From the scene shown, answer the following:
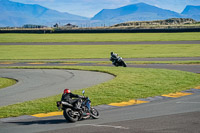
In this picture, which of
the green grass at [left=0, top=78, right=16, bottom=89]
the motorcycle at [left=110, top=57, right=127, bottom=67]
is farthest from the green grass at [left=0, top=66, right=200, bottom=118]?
the green grass at [left=0, top=78, right=16, bottom=89]

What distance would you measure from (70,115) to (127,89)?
906 centimetres

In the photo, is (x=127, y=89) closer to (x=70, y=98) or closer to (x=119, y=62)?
(x=70, y=98)

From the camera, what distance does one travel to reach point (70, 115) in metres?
14.3

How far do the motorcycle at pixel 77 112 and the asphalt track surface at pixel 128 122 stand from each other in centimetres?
23

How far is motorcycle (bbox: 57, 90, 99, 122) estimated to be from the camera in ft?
46.4

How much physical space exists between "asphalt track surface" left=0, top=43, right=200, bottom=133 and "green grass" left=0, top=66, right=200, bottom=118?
1.60 meters

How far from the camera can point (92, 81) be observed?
1082 inches

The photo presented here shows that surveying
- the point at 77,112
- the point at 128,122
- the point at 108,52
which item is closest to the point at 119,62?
the point at 77,112

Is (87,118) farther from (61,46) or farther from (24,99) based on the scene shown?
(61,46)

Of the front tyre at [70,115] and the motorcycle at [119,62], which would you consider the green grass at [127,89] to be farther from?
the motorcycle at [119,62]

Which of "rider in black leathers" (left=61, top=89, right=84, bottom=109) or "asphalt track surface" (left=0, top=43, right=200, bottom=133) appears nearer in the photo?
"asphalt track surface" (left=0, top=43, right=200, bottom=133)

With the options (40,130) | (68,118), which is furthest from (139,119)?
(40,130)

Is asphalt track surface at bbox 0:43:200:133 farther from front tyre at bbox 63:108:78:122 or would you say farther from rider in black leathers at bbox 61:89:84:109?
rider in black leathers at bbox 61:89:84:109

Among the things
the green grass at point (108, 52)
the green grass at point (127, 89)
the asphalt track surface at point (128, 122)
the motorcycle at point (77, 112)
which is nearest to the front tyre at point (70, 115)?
the motorcycle at point (77, 112)
